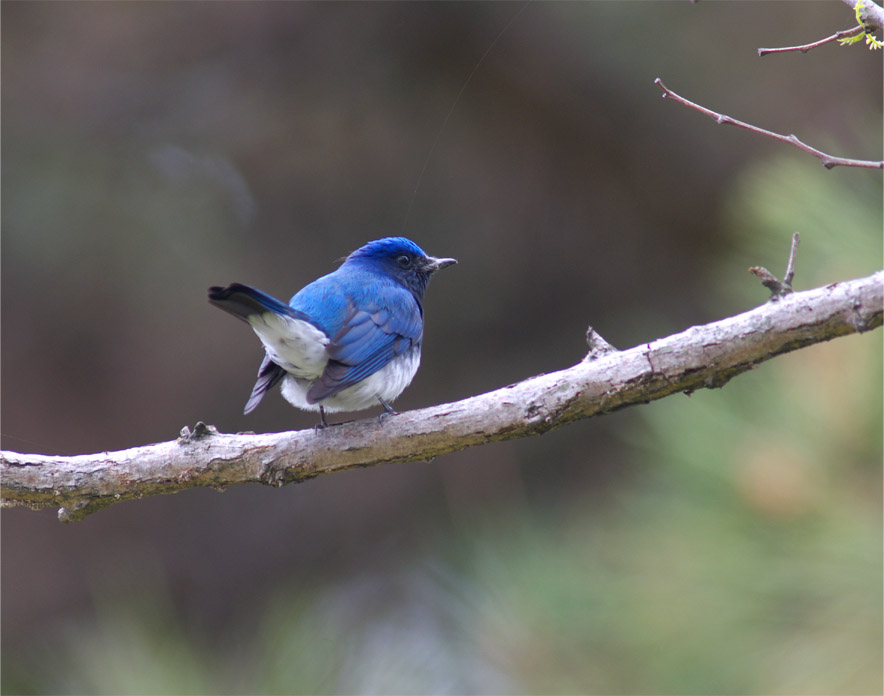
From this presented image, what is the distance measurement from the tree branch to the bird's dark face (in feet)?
4.42

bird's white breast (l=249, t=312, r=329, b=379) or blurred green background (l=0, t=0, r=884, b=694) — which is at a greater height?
blurred green background (l=0, t=0, r=884, b=694)

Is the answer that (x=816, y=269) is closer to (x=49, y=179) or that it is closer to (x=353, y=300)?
(x=353, y=300)

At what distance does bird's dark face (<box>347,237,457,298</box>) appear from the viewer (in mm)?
4355

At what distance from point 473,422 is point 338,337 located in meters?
0.84

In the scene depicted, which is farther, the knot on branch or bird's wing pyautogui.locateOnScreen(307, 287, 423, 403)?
bird's wing pyautogui.locateOnScreen(307, 287, 423, 403)

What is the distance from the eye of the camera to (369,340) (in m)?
3.61

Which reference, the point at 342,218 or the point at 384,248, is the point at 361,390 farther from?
the point at 342,218

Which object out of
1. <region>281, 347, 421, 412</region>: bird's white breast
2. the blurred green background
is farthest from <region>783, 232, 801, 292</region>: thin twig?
the blurred green background

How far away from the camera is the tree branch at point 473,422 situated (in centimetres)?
251

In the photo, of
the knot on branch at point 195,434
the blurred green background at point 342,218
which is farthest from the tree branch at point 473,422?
the blurred green background at point 342,218

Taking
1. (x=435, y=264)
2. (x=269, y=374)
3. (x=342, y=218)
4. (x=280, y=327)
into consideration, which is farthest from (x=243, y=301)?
(x=342, y=218)

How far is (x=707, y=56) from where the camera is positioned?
237 inches

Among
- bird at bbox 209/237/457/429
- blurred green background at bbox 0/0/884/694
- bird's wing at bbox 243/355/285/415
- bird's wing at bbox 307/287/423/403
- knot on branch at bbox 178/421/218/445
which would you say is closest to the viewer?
knot on branch at bbox 178/421/218/445

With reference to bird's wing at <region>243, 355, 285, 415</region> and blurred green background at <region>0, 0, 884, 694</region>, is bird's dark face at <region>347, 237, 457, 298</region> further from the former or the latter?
blurred green background at <region>0, 0, 884, 694</region>
